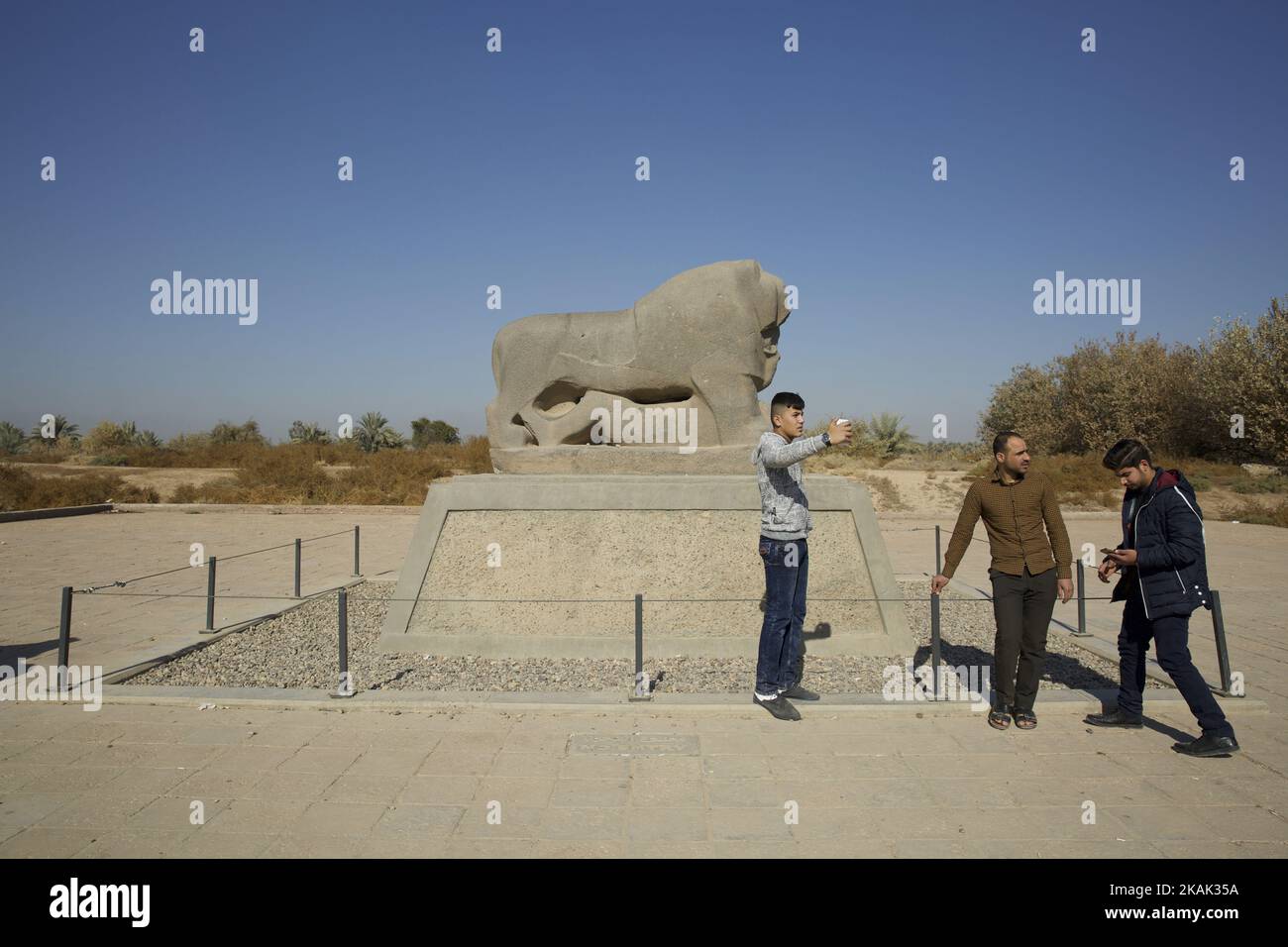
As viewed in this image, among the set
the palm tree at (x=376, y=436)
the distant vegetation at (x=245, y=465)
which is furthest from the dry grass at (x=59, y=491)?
the palm tree at (x=376, y=436)

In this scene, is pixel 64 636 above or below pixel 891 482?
below

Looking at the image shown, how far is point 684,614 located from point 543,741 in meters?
2.01

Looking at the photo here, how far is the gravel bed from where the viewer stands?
4.97 metres

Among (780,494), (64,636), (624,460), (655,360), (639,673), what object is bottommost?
(639,673)

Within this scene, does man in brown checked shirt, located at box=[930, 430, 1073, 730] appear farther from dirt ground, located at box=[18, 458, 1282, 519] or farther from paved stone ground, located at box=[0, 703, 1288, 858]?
dirt ground, located at box=[18, 458, 1282, 519]

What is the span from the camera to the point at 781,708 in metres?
4.18

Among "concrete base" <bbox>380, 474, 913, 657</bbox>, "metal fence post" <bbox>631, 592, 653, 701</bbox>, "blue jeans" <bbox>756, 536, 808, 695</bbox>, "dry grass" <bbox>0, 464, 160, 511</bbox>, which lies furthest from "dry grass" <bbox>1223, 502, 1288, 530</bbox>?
"dry grass" <bbox>0, 464, 160, 511</bbox>

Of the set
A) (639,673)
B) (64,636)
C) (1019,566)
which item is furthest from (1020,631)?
(64,636)

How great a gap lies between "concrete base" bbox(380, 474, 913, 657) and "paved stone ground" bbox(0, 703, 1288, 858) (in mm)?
1318

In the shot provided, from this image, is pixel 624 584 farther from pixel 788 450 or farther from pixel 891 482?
pixel 891 482

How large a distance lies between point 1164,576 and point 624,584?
3490 millimetres

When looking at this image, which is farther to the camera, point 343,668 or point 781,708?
point 343,668

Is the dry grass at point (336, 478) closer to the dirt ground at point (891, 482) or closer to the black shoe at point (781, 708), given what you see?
the dirt ground at point (891, 482)
